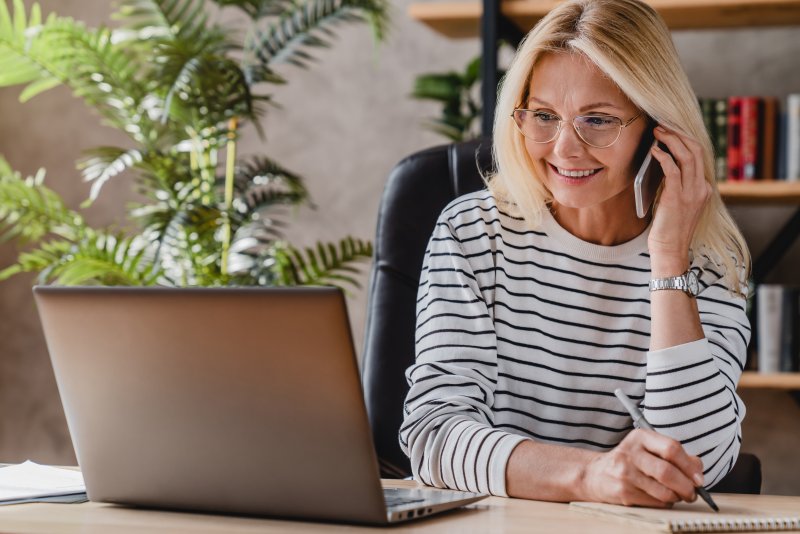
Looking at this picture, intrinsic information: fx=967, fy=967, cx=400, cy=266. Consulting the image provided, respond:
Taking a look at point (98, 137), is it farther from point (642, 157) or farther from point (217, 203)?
point (642, 157)

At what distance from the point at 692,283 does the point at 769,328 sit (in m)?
1.17

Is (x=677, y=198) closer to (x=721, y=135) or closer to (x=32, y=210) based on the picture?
(x=721, y=135)

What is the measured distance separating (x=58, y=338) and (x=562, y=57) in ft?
2.55

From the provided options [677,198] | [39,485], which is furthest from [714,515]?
[39,485]

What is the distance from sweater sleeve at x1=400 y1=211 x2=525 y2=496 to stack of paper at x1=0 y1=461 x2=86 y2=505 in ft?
1.23

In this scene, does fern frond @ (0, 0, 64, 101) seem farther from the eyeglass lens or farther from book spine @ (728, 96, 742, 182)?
book spine @ (728, 96, 742, 182)

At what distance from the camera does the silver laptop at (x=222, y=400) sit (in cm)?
75

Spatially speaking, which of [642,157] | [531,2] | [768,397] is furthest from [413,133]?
[642,157]

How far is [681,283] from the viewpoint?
4.10ft

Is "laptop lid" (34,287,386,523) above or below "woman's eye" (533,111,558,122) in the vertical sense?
below

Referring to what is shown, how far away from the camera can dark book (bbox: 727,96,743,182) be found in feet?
7.54

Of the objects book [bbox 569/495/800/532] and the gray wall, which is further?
the gray wall

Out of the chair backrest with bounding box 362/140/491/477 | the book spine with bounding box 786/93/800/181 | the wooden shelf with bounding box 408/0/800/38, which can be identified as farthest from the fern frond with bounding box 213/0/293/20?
the book spine with bounding box 786/93/800/181

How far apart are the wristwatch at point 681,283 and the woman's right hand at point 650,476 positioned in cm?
36
